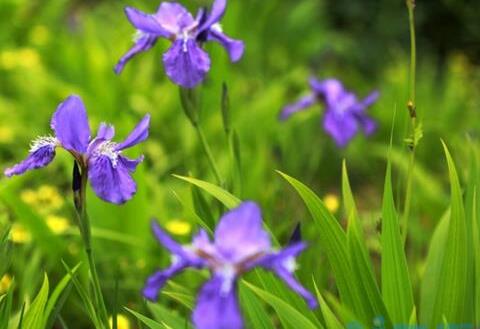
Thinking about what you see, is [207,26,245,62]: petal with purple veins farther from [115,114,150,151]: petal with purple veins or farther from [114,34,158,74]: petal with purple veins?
[115,114,150,151]: petal with purple veins

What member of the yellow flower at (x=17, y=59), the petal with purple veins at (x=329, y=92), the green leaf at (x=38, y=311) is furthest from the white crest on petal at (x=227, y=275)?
the yellow flower at (x=17, y=59)

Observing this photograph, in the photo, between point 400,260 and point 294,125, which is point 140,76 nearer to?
point 294,125

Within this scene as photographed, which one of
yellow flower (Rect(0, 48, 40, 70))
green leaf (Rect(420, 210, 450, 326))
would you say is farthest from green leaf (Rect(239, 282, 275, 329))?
yellow flower (Rect(0, 48, 40, 70))

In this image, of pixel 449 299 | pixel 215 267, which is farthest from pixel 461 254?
pixel 215 267

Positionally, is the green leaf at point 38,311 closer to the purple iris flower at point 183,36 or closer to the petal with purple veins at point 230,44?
the purple iris flower at point 183,36

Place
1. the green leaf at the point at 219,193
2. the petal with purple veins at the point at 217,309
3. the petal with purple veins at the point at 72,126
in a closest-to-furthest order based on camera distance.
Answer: the petal with purple veins at the point at 217,309 → the petal with purple veins at the point at 72,126 → the green leaf at the point at 219,193

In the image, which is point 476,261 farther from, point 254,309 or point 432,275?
point 254,309

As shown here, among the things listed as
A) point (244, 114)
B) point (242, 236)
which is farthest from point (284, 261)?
point (244, 114)
